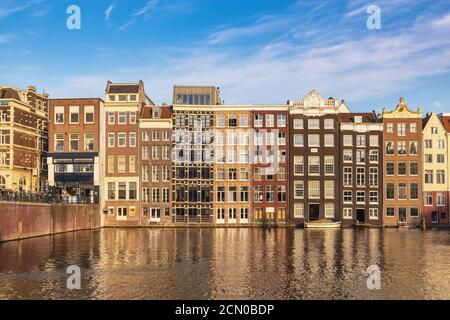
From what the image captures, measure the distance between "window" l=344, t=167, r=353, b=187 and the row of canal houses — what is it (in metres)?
0.19

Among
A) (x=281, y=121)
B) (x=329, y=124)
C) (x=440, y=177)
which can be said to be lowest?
(x=440, y=177)

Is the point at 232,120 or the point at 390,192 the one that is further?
the point at 232,120

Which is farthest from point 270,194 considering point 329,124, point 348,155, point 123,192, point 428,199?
point 428,199

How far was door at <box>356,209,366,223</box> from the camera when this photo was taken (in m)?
111

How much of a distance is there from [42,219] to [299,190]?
48872 millimetres

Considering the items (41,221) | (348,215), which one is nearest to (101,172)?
(41,221)

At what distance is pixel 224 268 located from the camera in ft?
164

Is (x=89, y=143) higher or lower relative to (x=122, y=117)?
lower

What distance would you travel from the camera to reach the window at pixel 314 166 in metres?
111

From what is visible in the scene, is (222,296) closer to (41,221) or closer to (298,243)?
(298,243)

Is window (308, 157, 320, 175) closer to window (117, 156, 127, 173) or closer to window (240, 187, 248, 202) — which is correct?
window (240, 187, 248, 202)

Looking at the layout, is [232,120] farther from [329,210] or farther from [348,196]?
[348,196]
